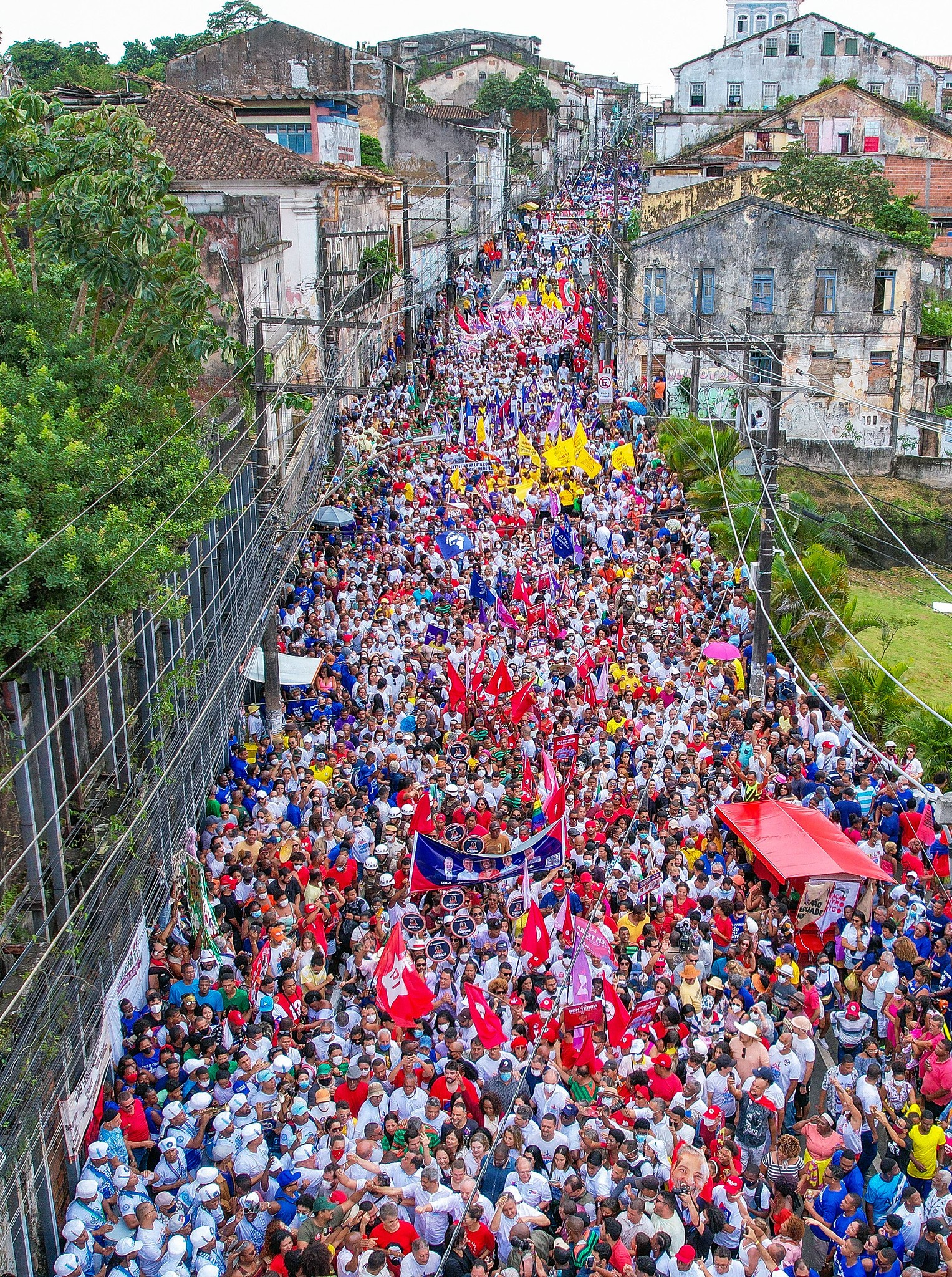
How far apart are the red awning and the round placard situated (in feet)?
7.79

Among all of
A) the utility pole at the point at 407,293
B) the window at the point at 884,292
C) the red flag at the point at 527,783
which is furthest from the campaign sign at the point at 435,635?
the window at the point at 884,292

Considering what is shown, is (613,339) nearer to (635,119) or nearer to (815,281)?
(815,281)

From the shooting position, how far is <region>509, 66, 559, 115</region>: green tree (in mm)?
86125

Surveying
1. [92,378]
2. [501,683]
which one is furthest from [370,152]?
[92,378]

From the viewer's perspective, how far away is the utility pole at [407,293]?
4038 centimetres

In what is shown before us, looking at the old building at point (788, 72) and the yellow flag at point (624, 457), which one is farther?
the old building at point (788, 72)

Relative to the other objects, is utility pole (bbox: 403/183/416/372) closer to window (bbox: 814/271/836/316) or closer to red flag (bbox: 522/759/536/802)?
window (bbox: 814/271/836/316)

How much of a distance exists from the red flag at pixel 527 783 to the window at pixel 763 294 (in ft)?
90.0

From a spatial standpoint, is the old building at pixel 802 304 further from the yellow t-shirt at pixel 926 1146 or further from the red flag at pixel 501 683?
the yellow t-shirt at pixel 926 1146

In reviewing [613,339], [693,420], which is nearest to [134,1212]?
[693,420]

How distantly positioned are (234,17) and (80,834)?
65634mm

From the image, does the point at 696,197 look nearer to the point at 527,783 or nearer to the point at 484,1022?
the point at 527,783

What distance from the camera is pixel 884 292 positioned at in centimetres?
3962

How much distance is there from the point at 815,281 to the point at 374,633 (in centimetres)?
2503
